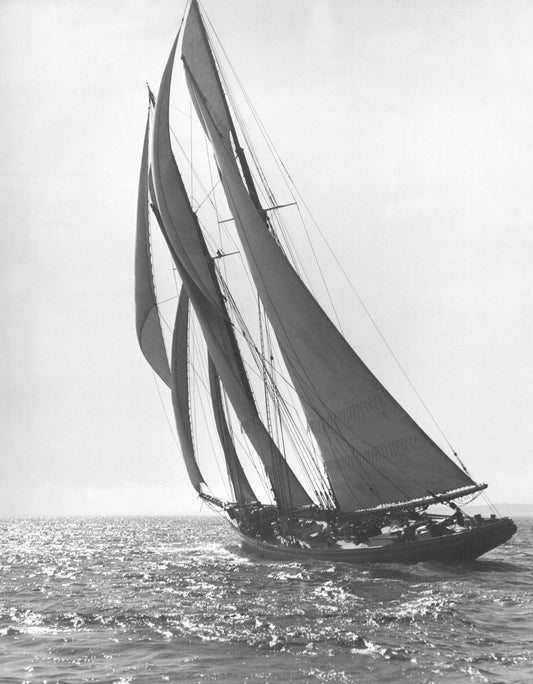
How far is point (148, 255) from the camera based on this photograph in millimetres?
40719

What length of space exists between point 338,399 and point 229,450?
1559 centimetres

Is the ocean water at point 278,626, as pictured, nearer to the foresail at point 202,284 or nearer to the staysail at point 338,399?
the staysail at point 338,399

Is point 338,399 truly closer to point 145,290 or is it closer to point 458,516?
point 458,516

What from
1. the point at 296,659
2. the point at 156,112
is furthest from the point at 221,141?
the point at 296,659

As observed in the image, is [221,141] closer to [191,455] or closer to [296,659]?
[191,455]

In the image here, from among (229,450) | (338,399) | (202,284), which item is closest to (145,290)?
(202,284)

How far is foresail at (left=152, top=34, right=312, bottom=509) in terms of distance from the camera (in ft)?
113

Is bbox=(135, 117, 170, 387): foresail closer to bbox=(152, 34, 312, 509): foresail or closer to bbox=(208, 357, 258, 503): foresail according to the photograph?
bbox=(208, 357, 258, 503): foresail

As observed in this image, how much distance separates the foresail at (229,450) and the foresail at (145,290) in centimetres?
301

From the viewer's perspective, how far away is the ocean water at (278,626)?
11.3 m

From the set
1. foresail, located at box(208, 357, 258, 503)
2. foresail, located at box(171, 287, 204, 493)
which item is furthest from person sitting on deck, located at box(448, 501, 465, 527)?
foresail, located at box(171, 287, 204, 493)

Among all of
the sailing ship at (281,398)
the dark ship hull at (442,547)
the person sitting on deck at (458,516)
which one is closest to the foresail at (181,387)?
the sailing ship at (281,398)

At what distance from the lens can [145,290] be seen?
4094 cm

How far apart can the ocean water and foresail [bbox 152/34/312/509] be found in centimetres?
1081
